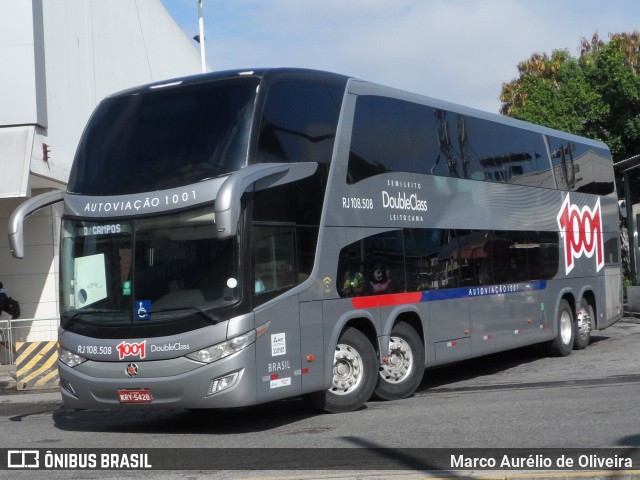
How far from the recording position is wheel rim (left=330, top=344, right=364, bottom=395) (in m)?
12.0

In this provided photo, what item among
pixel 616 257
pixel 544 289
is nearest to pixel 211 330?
pixel 544 289

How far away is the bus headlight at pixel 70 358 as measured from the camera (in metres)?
10.9

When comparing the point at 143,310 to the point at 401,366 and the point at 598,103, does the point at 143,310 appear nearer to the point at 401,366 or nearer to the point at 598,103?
the point at 401,366

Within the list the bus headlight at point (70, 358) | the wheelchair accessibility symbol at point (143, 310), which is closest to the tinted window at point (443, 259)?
the wheelchair accessibility symbol at point (143, 310)

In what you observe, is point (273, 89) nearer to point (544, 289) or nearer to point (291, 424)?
point (291, 424)

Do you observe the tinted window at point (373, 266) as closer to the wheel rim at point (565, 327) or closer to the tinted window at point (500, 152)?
the tinted window at point (500, 152)

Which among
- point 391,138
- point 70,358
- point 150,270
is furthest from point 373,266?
point 70,358

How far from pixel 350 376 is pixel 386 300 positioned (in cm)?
121

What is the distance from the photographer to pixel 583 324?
19484 millimetres

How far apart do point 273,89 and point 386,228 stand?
276 cm

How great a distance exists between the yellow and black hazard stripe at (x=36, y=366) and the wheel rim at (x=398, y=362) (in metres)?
7.61

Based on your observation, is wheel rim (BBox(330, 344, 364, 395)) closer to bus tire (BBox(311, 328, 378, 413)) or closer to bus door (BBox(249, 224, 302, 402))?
bus tire (BBox(311, 328, 378, 413))

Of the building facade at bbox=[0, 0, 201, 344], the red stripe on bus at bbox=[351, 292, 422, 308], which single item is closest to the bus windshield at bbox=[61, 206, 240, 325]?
the red stripe on bus at bbox=[351, 292, 422, 308]

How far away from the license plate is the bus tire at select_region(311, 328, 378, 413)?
7.25 ft
